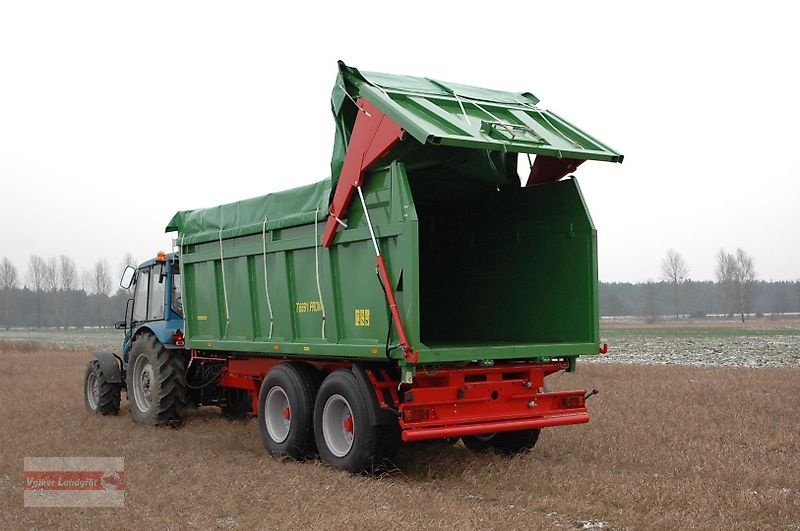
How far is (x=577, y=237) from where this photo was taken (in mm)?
8305

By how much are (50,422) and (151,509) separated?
5901 millimetres

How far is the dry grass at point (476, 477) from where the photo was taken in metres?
5.95

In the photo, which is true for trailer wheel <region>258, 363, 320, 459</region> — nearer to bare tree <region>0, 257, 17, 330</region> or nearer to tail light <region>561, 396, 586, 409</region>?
tail light <region>561, 396, 586, 409</region>

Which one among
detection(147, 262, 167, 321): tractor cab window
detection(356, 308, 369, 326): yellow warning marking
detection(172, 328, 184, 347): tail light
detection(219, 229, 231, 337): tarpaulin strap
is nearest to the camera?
detection(356, 308, 369, 326): yellow warning marking

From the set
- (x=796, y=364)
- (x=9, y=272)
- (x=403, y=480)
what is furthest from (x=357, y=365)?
(x=9, y=272)

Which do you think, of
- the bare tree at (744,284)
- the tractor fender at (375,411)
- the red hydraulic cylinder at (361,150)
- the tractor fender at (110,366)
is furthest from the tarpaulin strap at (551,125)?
the bare tree at (744,284)

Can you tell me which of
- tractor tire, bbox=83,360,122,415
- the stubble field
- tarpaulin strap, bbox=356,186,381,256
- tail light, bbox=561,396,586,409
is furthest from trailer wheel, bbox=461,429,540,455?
tractor tire, bbox=83,360,122,415

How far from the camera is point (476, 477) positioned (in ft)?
24.3

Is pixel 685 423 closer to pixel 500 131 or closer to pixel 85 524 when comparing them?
pixel 500 131

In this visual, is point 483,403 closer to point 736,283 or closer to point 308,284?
point 308,284

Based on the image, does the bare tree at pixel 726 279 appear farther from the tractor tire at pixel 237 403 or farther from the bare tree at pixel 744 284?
the tractor tire at pixel 237 403

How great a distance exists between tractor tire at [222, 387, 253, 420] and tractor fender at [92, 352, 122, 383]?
1798 mm

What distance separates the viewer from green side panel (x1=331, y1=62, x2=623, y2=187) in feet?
23.2

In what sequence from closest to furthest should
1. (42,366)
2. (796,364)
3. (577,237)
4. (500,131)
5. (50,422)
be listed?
1. (500,131)
2. (577,237)
3. (50,422)
4. (796,364)
5. (42,366)
